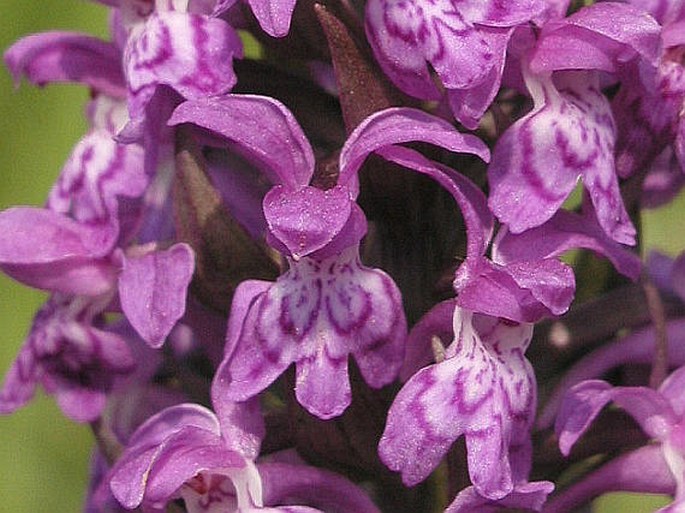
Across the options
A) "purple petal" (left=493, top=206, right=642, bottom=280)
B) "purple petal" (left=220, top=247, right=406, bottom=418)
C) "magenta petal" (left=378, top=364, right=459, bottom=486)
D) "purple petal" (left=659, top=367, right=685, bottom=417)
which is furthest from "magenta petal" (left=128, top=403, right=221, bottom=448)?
"purple petal" (left=659, top=367, right=685, bottom=417)

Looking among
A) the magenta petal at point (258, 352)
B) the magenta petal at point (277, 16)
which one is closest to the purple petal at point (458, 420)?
the magenta petal at point (258, 352)

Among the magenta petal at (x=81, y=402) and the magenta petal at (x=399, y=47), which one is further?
the magenta petal at (x=81, y=402)

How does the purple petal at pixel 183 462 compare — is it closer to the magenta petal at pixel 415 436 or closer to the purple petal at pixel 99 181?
the magenta petal at pixel 415 436

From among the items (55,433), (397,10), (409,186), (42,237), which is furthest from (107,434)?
(55,433)

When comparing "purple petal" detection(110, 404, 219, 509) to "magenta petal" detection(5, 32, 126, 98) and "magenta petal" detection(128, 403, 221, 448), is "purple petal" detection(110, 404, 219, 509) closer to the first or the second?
"magenta petal" detection(128, 403, 221, 448)

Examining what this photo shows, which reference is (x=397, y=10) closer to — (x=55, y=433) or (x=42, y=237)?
(x=42, y=237)

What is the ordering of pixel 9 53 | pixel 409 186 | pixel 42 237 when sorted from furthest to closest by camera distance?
pixel 9 53 < pixel 42 237 < pixel 409 186

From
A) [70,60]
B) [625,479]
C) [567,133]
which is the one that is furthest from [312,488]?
[70,60]

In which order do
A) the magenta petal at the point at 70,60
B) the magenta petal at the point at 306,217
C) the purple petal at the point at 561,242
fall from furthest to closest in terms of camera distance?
1. the magenta petal at the point at 70,60
2. the purple petal at the point at 561,242
3. the magenta petal at the point at 306,217
